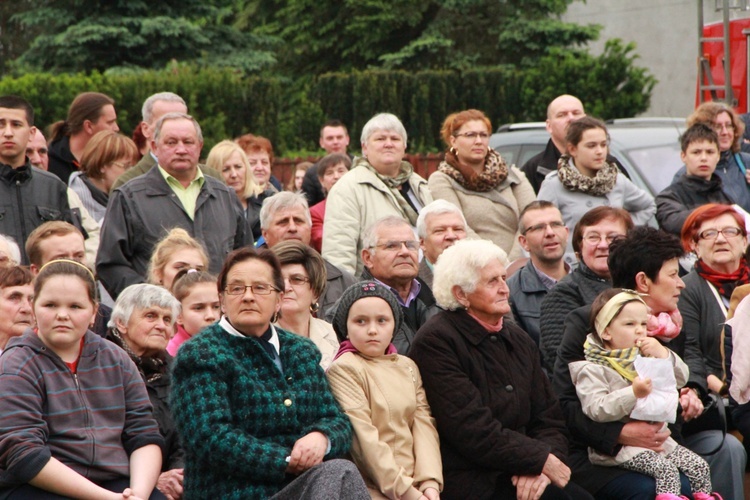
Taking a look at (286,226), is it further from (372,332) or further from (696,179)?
(696,179)

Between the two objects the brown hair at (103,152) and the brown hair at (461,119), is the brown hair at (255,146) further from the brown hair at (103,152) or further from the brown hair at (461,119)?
the brown hair at (461,119)

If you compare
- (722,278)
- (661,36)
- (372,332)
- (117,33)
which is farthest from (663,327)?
(661,36)

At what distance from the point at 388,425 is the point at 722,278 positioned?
2684mm

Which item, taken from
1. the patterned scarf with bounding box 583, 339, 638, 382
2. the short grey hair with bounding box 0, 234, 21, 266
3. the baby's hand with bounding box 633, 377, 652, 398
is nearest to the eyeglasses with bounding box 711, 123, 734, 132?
the patterned scarf with bounding box 583, 339, 638, 382

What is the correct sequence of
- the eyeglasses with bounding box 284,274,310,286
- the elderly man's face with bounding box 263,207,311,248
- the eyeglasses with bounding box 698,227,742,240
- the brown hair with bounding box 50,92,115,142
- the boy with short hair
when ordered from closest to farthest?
the eyeglasses with bounding box 284,274,310,286
the eyeglasses with bounding box 698,227,742,240
the elderly man's face with bounding box 263,207,311,248
the boy with short hair
the brown hair with bounding box 50,92,115,142

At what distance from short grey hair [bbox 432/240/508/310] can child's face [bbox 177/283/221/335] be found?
45.5 inches

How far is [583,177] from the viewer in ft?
27.5

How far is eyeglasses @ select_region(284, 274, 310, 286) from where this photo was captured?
6.09 m

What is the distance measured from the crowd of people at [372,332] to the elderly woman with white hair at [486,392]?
0.01 m

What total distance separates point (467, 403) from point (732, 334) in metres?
1.91

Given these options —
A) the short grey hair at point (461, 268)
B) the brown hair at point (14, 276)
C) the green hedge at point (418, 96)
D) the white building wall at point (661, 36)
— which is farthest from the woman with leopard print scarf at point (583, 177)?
the white building wall at point (661, 36)

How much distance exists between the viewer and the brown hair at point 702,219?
717 cm

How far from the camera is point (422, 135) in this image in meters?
22.7

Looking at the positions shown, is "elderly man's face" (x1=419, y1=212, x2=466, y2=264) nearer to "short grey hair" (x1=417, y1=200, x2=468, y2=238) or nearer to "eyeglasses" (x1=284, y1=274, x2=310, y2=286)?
"short grey hair" (x1=417, y1=200, x2=468, y2=238)
